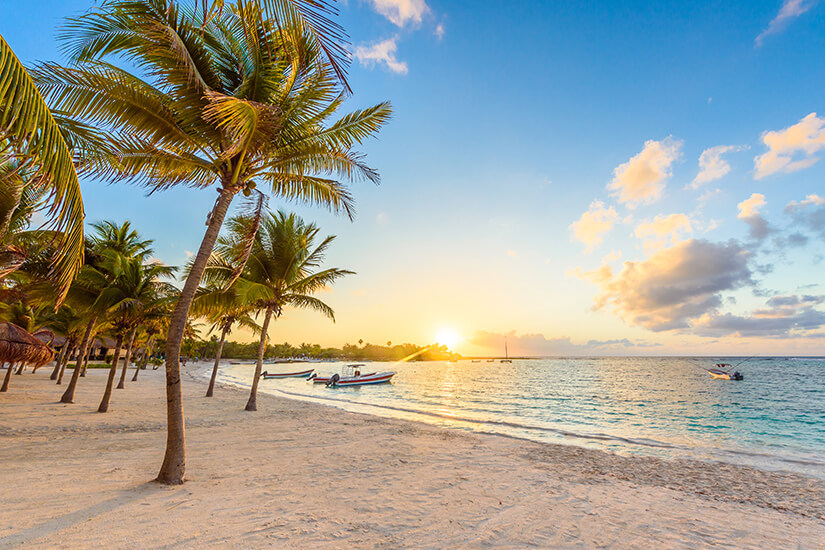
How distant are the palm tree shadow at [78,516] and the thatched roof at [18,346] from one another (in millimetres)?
10902

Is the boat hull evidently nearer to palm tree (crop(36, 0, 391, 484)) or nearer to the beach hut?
the beach hut

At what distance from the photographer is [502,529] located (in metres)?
4.51

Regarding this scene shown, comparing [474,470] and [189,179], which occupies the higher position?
[189,179]

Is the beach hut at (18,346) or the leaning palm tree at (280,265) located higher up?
the leaning palm tree at (280,265)

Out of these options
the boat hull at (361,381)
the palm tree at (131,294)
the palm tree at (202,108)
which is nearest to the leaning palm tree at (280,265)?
the palm tree at (131,294)

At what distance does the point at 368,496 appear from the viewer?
5.44m

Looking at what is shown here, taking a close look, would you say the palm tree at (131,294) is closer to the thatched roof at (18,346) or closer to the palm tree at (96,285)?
the palm tree at (96,285)

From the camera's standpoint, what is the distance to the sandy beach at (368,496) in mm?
3967

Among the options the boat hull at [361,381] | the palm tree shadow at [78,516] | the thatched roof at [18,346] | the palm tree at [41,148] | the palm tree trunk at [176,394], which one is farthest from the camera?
the boat hull at [361,381]

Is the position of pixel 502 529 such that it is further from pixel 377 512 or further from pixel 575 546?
pixel 377 512

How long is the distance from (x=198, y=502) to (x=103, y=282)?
1115 cm

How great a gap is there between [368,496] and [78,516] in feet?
11.6

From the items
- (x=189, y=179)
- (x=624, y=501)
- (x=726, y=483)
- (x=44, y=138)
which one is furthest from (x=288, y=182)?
(x=726, y=483)

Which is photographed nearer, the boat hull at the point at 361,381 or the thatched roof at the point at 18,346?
the thatched roof at the point at 18,346
